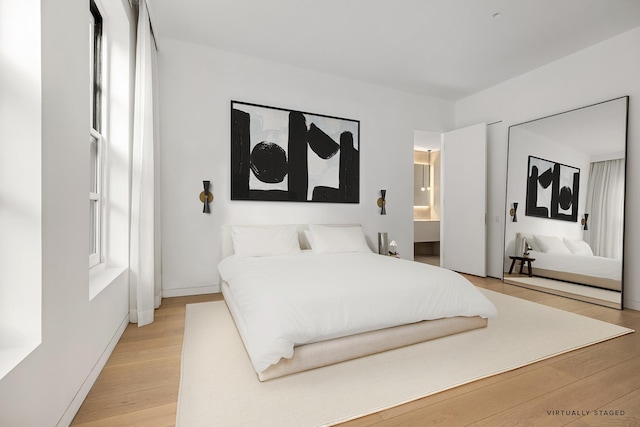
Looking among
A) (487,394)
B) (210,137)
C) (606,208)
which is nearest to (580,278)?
(606,208)

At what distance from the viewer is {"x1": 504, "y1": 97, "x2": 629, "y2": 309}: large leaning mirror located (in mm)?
3252

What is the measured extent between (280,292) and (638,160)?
13.1 ft

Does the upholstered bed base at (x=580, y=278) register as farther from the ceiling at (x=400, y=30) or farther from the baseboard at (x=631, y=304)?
the ceiling at (x=400, y=30)

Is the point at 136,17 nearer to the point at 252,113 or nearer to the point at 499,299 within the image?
the point at 252,113

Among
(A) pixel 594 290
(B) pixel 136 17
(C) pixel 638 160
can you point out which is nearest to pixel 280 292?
(B) pixel 136 17

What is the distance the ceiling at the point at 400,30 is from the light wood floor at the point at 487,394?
9.84 ft

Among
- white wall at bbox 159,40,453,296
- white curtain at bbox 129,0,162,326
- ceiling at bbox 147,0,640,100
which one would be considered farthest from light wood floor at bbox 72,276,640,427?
ceiling at bbox 147,0,640,100

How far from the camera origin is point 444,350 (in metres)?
2.09

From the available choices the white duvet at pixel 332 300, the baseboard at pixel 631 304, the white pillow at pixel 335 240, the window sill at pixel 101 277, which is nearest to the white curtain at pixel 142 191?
the window sill at pixel 101 277

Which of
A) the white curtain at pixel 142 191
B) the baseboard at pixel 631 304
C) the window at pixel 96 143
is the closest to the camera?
the window at pixel 96 143

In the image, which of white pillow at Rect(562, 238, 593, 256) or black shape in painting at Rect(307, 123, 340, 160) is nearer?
white pillow at Rect(562, 238, 593, 256)

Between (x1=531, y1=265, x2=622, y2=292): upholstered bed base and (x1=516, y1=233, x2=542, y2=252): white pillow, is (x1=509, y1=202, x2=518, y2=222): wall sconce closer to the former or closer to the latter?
(x1=516, y1=233, x2=542, y2=252): white pillow

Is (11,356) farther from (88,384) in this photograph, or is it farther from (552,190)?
(552,190)

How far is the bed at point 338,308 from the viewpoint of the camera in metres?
1.72
